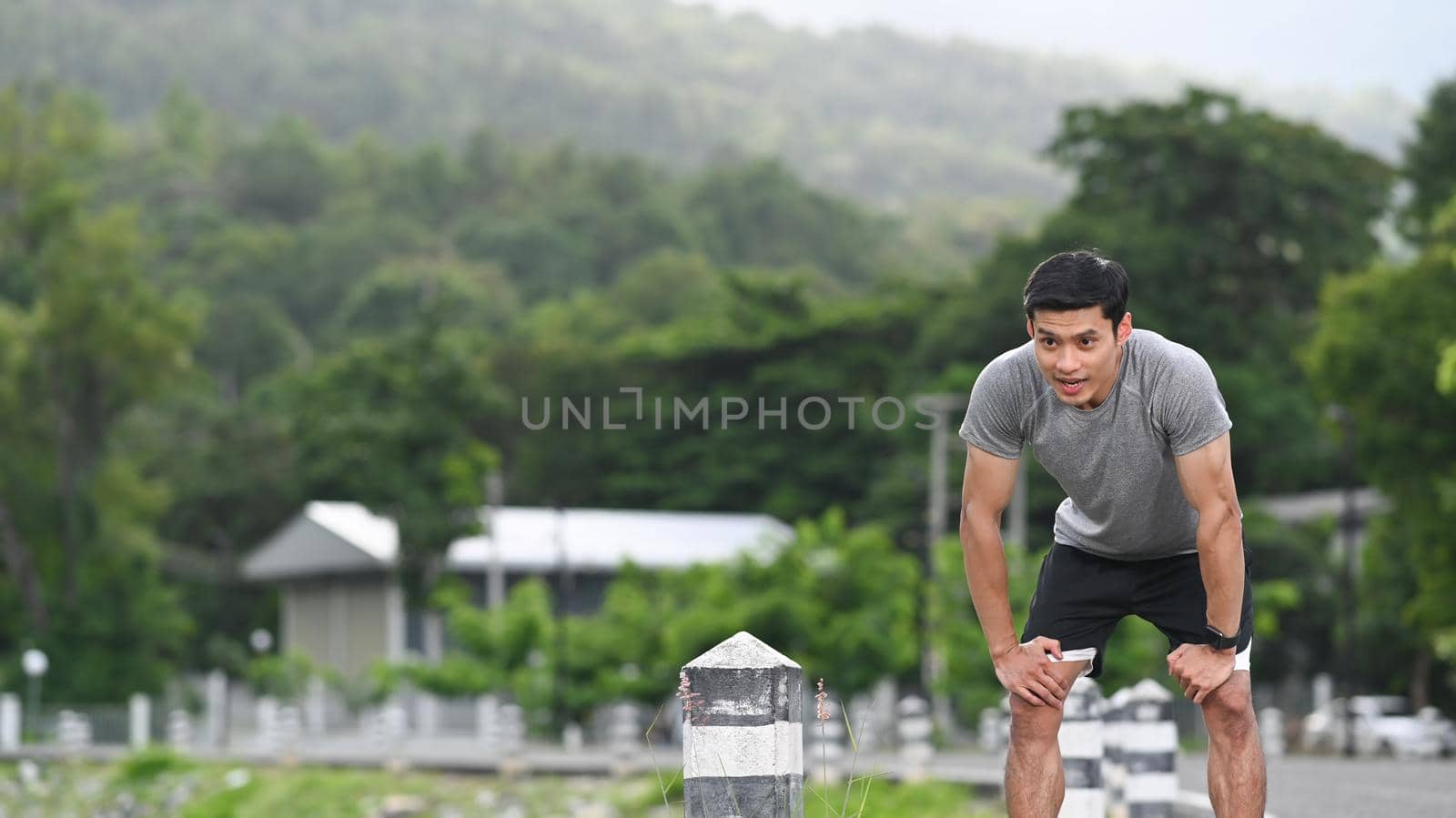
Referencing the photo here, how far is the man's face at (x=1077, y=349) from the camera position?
18.6 feet

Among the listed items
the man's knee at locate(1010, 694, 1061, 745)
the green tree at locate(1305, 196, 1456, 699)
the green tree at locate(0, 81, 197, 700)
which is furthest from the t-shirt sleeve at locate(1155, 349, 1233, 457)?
the green tree at locate(0, 81, 197, 700)

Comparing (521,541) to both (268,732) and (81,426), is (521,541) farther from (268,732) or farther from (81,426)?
(268,732)

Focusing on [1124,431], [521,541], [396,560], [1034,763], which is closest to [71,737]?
[396,560]

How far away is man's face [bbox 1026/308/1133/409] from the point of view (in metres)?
5.66

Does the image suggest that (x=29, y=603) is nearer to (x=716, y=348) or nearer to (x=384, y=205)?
(x=716, y=348)

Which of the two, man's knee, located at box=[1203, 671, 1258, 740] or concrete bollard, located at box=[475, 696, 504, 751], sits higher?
man's knee, located at box=[1203, 671, 1258, 740]

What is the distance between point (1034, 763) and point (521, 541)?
49729 mm

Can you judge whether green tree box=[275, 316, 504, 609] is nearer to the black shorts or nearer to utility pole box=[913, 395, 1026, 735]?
utility pole box=[913, 395, 1026, 735]

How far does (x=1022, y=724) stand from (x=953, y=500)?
48.5 m

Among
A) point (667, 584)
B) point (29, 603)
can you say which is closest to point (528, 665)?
point (667, 584)

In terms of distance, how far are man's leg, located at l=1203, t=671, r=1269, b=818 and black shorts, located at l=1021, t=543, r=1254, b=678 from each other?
15 centimetres

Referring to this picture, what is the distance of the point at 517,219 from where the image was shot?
11600cm

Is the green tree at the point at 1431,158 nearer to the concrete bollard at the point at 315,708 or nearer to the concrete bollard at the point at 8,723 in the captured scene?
the concrete bollard at the point at 315,708

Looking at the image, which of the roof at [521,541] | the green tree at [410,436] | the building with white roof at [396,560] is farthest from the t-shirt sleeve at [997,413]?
the roof at [521,541]
